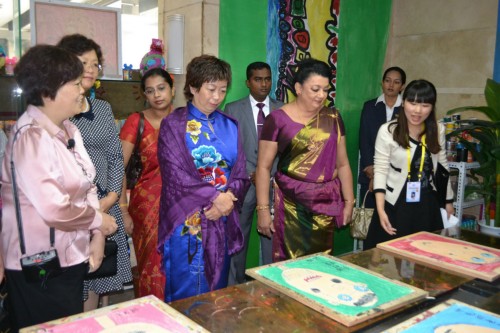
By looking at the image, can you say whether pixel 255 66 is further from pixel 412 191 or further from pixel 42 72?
pixel 42 72

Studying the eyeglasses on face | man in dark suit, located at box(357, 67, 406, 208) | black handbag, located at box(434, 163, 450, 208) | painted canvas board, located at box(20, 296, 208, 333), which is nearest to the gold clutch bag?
man in dark suit, located at box(357, 67, 406, 208)

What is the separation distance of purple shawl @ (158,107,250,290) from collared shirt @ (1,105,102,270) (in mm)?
571

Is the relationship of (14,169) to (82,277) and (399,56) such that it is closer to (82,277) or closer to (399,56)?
(82,277)

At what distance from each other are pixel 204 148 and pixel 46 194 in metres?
0.86

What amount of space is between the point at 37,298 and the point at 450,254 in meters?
1.46

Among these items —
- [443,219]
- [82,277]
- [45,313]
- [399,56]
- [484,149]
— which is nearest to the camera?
[45,313]

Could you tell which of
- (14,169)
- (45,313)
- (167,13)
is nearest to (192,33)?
(167,13)

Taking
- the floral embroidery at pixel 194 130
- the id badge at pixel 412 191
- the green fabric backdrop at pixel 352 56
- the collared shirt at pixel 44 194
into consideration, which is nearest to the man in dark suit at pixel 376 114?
the green fabric backdrop at pixel 352 56

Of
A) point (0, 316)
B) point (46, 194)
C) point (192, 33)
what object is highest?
point (192, 33)

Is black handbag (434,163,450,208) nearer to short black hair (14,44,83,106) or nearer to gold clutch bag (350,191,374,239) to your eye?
gold clutch bag (350,191,374,239)

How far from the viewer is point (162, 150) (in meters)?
2.10

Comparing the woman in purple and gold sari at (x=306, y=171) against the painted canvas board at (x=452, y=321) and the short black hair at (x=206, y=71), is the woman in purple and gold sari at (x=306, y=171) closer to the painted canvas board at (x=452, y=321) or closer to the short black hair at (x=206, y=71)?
the short black hair at (x=206, y=71)

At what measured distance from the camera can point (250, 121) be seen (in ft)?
10.3

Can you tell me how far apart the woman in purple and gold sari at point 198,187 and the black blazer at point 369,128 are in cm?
214
